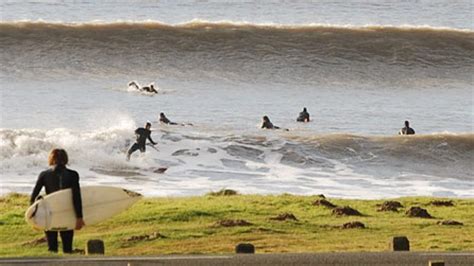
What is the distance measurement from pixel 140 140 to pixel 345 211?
9.67 m

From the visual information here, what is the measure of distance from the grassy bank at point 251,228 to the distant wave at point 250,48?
66.4ft

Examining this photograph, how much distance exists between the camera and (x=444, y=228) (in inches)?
1079

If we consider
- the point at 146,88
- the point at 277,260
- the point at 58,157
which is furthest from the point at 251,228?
the point at 146,88

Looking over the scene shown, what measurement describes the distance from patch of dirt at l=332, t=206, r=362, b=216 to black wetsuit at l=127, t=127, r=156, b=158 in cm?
826

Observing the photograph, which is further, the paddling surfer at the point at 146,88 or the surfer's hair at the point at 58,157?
the paddling surfer at the point at 146,88

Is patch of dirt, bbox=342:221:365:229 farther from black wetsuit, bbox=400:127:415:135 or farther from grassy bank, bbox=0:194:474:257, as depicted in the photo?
black wetsuit, bbox=400:127:415:135

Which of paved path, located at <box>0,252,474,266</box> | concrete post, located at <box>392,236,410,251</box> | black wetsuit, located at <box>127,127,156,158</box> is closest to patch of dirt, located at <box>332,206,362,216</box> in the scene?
black wetsuit, located at <box>127,127,156,158</box>

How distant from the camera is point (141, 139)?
38.3 m

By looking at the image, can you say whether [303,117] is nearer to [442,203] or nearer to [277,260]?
[442,203]

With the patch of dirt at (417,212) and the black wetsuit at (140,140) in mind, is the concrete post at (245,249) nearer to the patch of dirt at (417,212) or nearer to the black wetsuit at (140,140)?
the patch of dirt at (417,212)

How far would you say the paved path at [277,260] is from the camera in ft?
58.5

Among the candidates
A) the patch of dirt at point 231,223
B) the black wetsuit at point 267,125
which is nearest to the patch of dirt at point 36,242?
the patch of dirt at point 231,223

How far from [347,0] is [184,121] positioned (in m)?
16.2

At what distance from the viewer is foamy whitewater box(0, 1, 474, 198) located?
37.3 m
